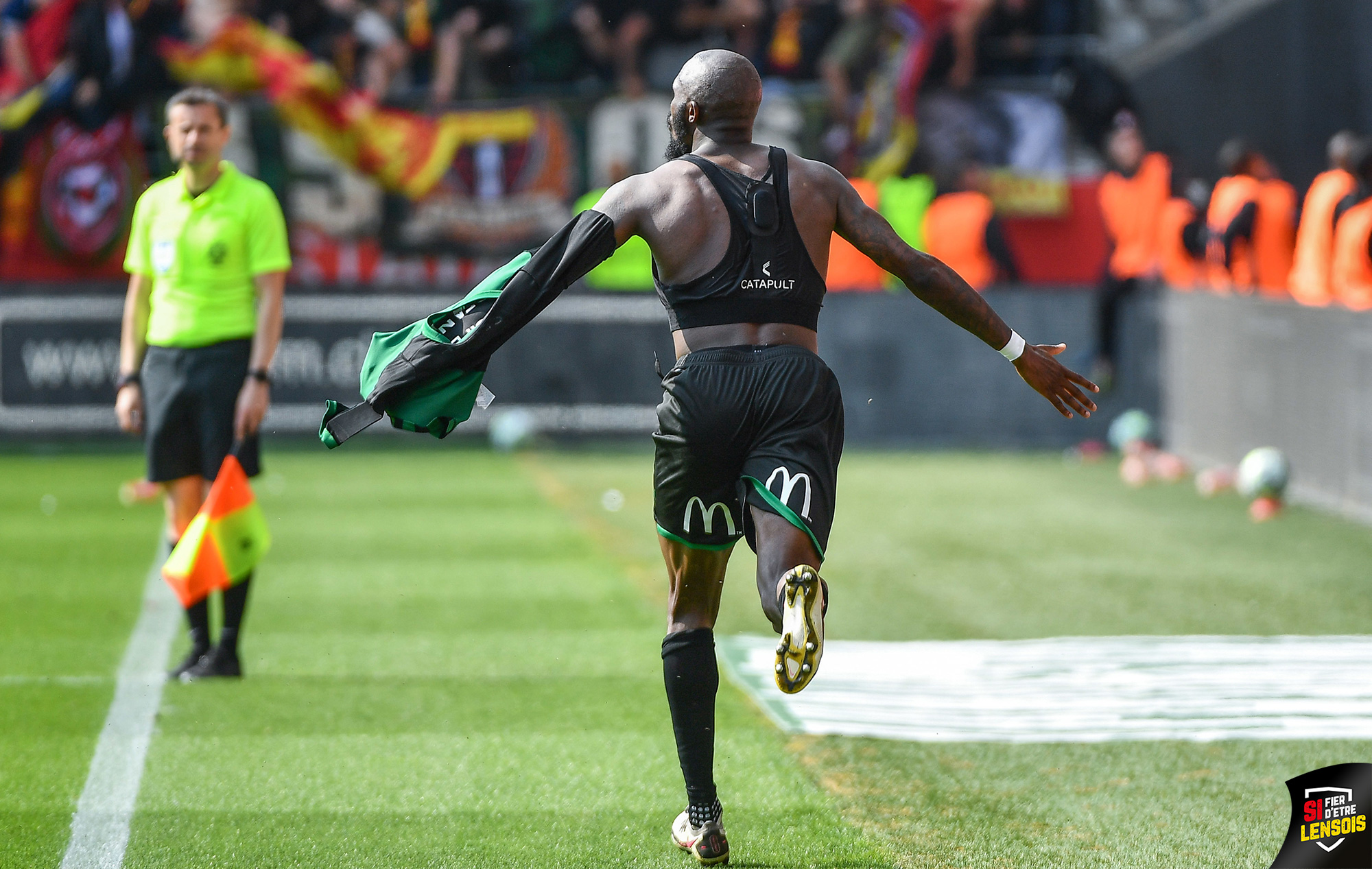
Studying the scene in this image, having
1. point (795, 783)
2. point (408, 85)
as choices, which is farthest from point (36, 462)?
point (795, 783)

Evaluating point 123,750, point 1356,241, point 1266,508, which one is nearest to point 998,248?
point 1356,241

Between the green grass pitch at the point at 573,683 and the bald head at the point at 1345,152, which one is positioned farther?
the bald head at the point at 1345,152

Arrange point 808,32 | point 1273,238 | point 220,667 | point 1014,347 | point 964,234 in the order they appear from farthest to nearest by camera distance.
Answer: point 808,32
point 964,234
point 1273,238
point 220,667
point 1014,347

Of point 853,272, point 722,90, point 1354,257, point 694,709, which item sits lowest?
point 694,709

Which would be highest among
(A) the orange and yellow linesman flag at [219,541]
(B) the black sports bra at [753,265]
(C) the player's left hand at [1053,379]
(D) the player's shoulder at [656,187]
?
(D) the player's shoulder at [656,187]

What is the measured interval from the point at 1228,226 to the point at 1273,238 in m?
0.59

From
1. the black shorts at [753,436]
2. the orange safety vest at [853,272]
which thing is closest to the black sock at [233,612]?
the black shorts at [753,436]

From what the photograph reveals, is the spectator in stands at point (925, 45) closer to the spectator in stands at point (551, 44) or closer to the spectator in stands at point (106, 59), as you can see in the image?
the spectator in stands at point (551, 44)

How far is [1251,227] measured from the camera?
15.2 meters

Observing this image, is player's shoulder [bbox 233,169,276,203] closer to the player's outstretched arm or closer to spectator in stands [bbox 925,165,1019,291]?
the player's outstretched arm

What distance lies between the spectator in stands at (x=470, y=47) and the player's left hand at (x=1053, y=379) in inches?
625

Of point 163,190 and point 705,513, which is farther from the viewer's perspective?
point 163,190

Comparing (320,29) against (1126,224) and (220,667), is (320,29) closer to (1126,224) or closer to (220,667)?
(1126,224)

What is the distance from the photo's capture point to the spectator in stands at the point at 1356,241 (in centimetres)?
1270
